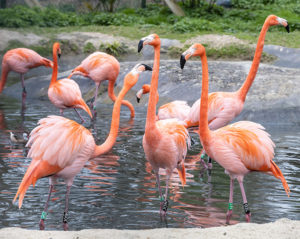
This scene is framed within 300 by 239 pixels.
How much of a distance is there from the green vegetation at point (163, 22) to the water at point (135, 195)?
18.6 feet

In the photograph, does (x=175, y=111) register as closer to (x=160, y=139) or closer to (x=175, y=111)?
(x=175, y=111)

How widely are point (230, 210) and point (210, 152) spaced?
1.66 feet

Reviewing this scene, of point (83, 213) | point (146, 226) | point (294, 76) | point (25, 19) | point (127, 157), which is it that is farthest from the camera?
point (25, 19)

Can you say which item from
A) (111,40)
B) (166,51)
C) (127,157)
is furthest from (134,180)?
(111,40)

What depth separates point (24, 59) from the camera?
9.16 meters

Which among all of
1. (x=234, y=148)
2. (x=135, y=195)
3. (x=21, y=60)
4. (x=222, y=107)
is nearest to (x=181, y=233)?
(x=234, y=148)

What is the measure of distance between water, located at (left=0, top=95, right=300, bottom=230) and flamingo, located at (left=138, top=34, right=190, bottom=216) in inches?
12.2

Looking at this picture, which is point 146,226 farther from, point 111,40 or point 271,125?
point 111,40

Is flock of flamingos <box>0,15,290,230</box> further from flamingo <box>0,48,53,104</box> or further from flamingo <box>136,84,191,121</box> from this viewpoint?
flamingo <box>0,48,53,104</box>

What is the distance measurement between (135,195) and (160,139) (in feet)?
2.56

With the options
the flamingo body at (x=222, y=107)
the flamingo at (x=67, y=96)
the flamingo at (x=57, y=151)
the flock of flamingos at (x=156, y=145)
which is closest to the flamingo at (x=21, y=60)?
the flamingo at (x=67, y=96)

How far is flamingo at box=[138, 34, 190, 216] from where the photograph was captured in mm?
4016

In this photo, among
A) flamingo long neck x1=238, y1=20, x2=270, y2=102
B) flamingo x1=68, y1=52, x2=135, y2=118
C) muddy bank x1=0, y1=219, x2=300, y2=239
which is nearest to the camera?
muddy bank x1=0, y1=219, x2=300, y2=239

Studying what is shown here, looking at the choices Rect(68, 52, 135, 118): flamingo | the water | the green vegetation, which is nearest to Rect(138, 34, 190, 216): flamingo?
the water
